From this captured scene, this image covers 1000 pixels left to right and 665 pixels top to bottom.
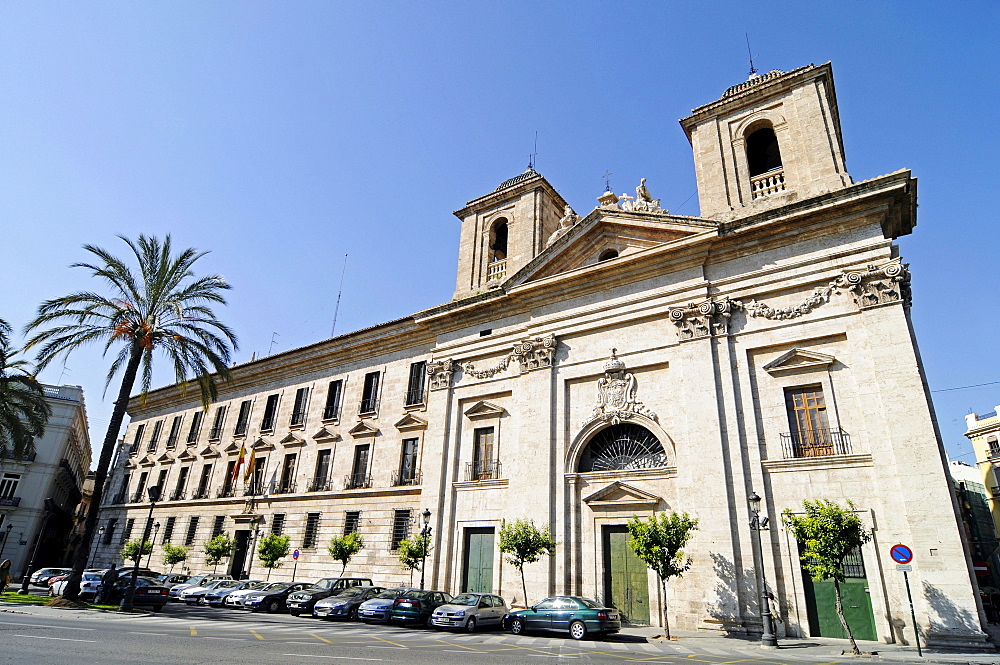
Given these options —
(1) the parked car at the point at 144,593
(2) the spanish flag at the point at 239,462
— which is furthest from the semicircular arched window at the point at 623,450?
(2) the spanish flag at the point at 239,462

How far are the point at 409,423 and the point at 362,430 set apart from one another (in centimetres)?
299

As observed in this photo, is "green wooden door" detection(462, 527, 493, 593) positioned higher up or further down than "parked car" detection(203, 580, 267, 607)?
higher up

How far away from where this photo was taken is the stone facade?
53.5ft

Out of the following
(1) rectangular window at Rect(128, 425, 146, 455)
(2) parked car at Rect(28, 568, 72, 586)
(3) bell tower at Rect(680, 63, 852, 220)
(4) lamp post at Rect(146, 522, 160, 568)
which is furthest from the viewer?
(1) rectangular window at Rect(128, 425, 146, 455)

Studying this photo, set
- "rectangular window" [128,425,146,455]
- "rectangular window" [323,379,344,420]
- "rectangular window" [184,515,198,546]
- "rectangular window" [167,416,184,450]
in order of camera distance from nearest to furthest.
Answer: "rectangular window" [323,379,344,420], "rectangular window" [184,515,198,546], "rectangular window" [167,416,184,450], "rectangular window" [128,425,146,455]

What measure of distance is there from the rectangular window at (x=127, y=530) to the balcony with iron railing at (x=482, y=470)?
27.4 meters

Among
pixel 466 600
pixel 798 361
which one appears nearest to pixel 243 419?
pixel 466 600

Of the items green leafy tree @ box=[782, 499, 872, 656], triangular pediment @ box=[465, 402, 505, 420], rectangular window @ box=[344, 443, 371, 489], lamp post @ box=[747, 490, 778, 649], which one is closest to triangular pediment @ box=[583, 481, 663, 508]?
lamp post @ box=[747, 490, 778, 649]

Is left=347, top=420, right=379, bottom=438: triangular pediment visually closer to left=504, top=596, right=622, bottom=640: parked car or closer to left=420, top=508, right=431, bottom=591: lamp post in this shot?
left=420, top=508, right=431, bottom=591: lamp post

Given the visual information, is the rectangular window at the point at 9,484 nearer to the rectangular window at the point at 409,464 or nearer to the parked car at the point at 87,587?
the parked car at the point at 87,587

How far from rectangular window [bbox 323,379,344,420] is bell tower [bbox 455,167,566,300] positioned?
8.30 meters

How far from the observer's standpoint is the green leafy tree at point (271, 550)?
27344 millimetres

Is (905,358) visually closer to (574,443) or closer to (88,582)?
(574,443)

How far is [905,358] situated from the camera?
1625 cm
